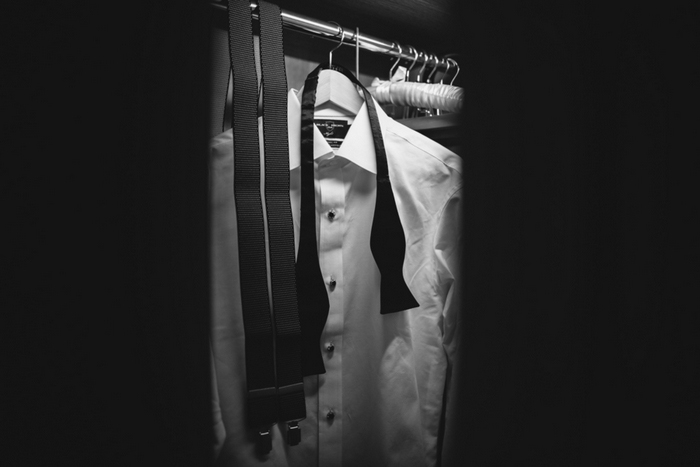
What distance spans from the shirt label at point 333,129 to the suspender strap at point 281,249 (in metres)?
0.27

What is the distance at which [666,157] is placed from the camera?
0.27 metres

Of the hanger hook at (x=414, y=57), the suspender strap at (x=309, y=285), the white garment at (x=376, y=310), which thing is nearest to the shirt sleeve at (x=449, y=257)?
the white garment at (x=376, y=310)

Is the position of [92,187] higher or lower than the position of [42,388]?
higher

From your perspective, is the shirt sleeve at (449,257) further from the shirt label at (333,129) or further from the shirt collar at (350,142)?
the shirt label at (333,129)

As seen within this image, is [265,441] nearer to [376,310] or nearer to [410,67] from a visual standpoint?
[376,310]

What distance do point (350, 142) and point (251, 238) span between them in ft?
1.11

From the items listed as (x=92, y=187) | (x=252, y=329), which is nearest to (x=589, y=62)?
(x=92, y=187)

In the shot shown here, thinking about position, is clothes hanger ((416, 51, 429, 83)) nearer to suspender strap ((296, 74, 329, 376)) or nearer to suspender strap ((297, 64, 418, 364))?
suspender strap ((297, 64, 418, 364))

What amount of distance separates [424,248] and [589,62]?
0.60 metres

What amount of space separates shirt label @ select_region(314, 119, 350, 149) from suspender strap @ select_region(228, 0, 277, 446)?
0.99 ft

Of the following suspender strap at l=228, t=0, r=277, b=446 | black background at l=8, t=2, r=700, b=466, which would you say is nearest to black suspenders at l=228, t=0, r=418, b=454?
suspender strap at l=228, t=0, r=277, b=446

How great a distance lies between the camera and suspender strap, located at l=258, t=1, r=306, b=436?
0.63 metres

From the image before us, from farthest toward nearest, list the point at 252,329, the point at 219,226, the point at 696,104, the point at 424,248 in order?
the point at 424,248 → the point at 219,226 → the point at 252,329 → the point at 696,104

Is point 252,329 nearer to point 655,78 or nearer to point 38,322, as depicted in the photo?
point 38,322
